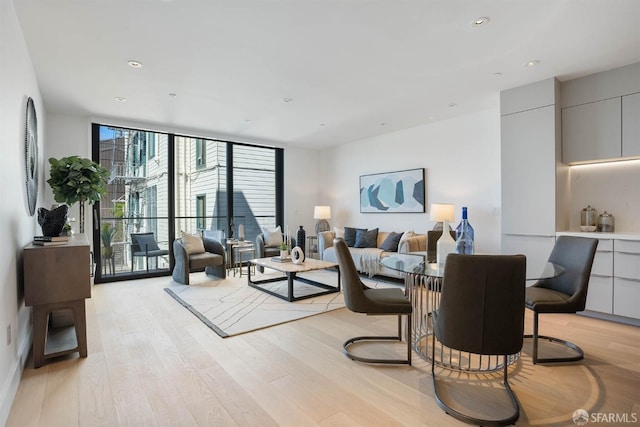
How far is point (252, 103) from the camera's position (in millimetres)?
4520

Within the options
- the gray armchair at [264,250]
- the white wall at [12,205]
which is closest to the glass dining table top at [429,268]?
the white wall at [12,205]

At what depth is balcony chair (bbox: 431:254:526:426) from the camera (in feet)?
5.81

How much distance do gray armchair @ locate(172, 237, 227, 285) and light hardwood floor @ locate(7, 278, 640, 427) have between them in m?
1.83

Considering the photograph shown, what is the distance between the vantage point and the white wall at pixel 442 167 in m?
4.83

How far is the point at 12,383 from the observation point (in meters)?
2.08

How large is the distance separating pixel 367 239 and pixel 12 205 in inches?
188

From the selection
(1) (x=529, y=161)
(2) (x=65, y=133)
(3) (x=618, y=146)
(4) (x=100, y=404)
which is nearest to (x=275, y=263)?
(4) (x=100, y=404)

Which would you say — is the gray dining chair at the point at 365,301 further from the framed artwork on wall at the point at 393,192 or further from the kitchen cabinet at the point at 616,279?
the framed artwork on wall at the point at 393,192

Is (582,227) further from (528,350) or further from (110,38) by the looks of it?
(110,38)

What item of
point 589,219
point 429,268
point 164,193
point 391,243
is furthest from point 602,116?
point 164,193

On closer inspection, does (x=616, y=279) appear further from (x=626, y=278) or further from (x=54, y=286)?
(x=54, y=286)

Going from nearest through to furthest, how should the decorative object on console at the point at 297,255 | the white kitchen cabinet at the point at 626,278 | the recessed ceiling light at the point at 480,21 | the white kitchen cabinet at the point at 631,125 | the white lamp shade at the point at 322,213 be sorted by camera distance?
the recessed ceiling light at the point at 480,21 < the white kitchen cabinet at the point at 626,278 < the white kitchen cabinet at the point at 631,125 < the decorative object on console at the point at 297,255 < the white lamp shade at the point at 322,213

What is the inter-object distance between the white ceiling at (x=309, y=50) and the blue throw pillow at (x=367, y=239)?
2260 mm

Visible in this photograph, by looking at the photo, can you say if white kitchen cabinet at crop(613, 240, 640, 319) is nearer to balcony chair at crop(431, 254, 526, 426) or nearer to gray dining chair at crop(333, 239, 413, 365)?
balcony chair at crop(431, 254, 526, 426)
